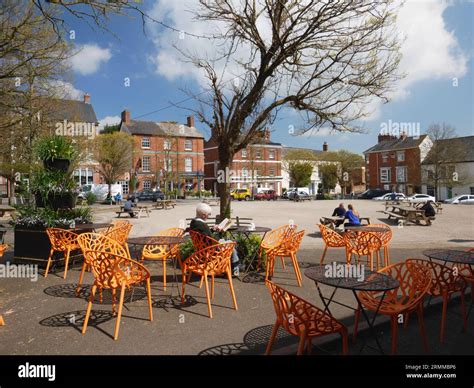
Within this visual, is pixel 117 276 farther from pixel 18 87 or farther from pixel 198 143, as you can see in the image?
pixel 198 143

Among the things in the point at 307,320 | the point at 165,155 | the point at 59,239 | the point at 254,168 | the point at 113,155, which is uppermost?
the point at 165,155

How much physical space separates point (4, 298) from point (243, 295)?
361cm

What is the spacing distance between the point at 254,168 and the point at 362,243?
161 feet

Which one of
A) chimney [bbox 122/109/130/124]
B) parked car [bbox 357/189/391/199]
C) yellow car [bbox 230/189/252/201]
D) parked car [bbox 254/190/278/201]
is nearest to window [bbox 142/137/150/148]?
chimney [bbox 122/109/130/124]

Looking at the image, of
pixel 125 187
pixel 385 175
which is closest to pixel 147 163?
pixel 125 187

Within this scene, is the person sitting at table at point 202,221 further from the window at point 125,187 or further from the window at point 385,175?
the window at point 385,175

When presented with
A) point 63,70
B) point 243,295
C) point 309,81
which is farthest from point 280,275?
point 63,70

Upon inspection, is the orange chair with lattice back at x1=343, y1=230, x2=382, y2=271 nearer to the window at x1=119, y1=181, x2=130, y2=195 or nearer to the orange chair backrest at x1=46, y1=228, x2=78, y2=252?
the orange chair backrest at x1=46, y1=228, x2=78, y2=252

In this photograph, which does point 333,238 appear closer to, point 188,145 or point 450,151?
point 450,151

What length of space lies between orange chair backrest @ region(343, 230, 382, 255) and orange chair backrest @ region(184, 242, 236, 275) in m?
3.14

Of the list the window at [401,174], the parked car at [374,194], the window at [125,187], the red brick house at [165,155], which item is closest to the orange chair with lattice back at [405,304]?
the red brick house at [165,155]

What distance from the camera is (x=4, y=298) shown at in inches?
207

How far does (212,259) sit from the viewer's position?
16.0ft

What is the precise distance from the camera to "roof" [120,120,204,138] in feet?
179
